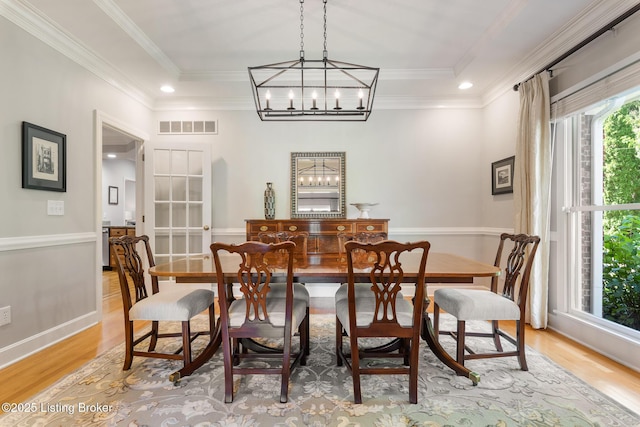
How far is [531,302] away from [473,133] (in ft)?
7.64

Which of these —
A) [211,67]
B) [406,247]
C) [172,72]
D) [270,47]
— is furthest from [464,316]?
[172,72]

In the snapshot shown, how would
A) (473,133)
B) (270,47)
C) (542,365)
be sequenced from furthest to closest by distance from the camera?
1. (473,133)
2. (270,47)
3. (542,365)

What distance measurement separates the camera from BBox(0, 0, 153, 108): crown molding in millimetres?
2270

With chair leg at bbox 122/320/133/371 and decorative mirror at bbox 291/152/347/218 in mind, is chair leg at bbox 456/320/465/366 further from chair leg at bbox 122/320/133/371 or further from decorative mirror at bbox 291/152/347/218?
decorative mirror at bbox 291/152/347/218

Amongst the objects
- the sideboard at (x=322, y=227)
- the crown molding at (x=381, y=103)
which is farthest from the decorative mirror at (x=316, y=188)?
the crown molding at (x=381, y=103)

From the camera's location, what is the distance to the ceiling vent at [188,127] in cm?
427

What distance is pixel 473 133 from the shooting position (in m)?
4.22

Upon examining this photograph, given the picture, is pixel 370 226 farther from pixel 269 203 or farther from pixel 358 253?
pixel 358 253

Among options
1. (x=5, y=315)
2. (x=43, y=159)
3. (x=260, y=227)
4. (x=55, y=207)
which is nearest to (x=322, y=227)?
(x=260, y=227)

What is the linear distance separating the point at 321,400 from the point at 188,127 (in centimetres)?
384

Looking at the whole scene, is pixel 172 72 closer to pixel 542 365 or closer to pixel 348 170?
pixel 348 170

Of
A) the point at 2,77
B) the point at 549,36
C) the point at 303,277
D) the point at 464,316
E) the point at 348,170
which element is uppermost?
the point at 549,36

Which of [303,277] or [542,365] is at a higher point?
[303,277]

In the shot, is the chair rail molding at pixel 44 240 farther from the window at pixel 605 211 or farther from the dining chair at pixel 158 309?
the window at pixel 605 211
